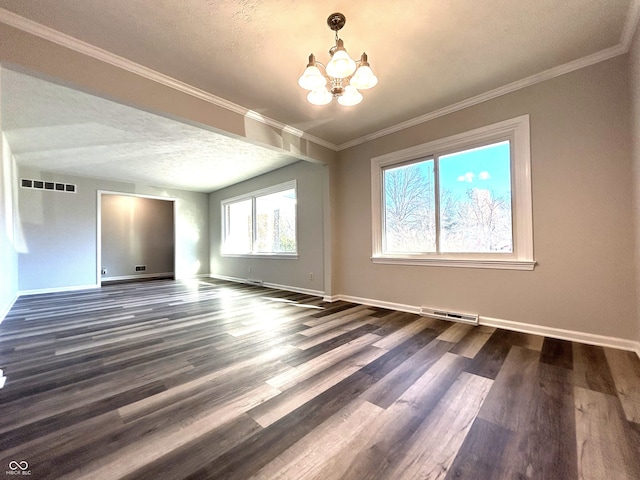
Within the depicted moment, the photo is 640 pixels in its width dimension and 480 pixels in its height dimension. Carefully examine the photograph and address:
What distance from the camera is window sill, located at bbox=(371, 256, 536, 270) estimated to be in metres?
2.57

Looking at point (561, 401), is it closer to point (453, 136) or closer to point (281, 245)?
point (453, 136)

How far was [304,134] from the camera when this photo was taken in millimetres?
3699

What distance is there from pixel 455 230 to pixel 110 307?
4902 millimetres

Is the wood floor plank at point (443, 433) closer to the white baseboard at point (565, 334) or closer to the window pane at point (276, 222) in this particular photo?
the white baseboard at point (565, 334)

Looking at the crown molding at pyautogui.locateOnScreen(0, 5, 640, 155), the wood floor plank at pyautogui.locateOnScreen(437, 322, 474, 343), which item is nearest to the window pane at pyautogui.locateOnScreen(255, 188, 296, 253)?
the crown molding at pyautogui.locateOnScreen(0, 5, 640, 155)

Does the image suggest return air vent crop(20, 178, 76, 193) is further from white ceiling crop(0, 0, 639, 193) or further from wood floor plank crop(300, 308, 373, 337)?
wood floor plank crop(300, 308, 373, 337)

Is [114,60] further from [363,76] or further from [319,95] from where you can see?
[363,76]

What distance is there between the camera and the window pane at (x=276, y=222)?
5086 millimetres

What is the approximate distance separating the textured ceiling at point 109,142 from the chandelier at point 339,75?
82.7 inches

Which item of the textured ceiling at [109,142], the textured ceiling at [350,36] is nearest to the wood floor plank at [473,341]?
the textured ceiling at [350,36]

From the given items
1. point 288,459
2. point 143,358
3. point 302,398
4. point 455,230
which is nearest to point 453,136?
point 455,230

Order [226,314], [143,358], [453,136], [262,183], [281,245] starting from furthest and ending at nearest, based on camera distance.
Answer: [262,183] < [281,245] < [226,314] < [453,136] < [143,358]

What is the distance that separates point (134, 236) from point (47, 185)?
2.63m

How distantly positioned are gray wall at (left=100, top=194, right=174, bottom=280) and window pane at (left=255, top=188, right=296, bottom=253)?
3998 millimetres
